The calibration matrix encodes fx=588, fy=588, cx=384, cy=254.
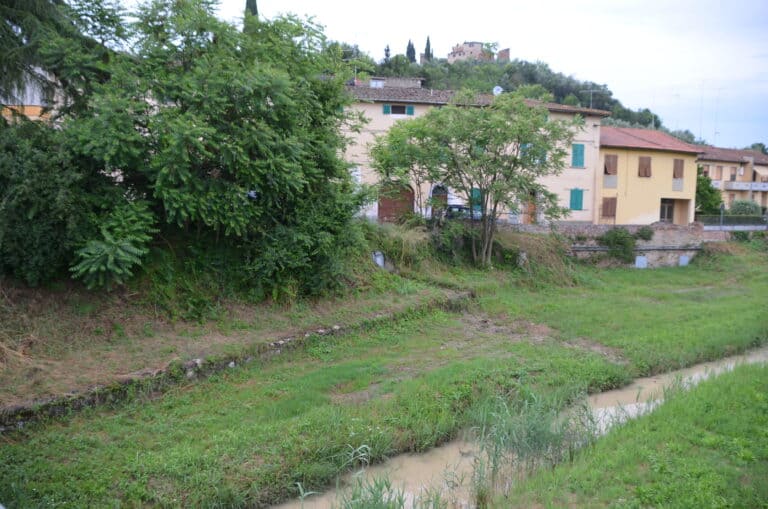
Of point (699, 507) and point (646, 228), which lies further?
point (646, 228)

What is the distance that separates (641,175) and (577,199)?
509 cm

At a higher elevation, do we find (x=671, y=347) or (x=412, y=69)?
(x=412, y=69)

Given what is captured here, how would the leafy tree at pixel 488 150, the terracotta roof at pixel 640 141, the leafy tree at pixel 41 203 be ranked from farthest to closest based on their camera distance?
the terracotta roof at pixel 640 141 < the leafy tree at pixel 488 150 < the leafy tree at pixel 41 203

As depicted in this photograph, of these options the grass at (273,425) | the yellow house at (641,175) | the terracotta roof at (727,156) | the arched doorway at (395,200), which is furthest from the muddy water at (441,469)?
the terracotta roof at (727,156)

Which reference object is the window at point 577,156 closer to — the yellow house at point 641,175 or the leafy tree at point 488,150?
the yellow house at point 641,175

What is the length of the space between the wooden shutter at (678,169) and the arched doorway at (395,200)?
Result: 20.1 m

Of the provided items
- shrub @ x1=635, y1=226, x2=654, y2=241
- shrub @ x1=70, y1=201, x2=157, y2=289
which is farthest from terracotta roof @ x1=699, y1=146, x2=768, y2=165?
shrub @ x1=70, y1=201, x2=157, y2=289

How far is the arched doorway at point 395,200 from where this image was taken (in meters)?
20.4

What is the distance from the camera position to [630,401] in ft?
35.6

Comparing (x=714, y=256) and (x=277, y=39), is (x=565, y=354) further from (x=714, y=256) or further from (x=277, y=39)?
(x=714, y=256)

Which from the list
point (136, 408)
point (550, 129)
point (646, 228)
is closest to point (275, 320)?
point (136, 408)

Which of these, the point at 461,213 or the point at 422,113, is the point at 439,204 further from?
the point at 422,113

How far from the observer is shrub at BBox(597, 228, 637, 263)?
1045 inches

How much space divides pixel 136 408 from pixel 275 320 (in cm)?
455
